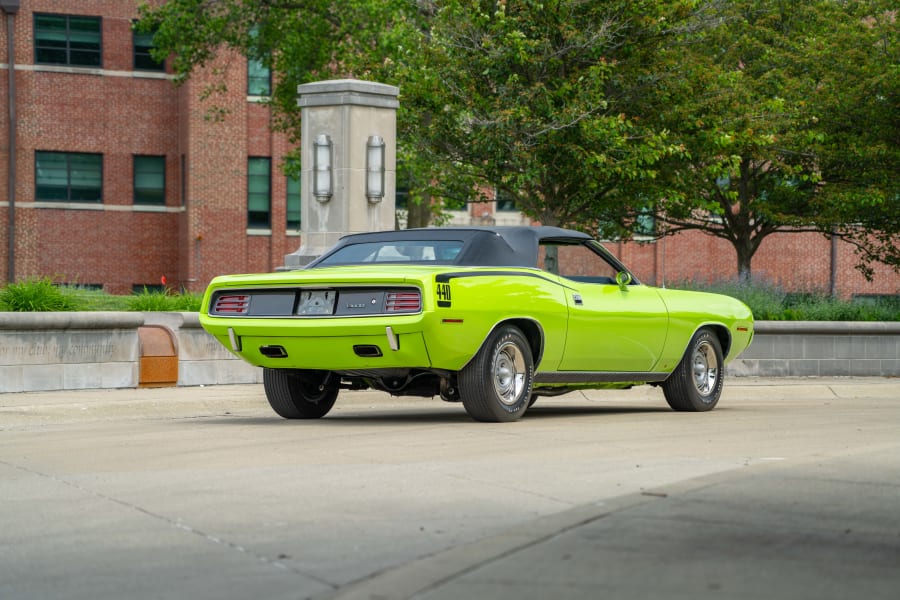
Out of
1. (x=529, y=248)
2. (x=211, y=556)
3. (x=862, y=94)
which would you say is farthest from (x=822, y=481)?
(x=862, y=94)

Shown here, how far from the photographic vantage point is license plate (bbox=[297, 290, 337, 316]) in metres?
10.8

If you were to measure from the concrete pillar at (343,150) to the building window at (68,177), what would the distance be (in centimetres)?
2630

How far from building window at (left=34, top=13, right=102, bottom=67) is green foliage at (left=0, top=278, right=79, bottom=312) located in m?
29.3

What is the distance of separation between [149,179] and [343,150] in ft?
89.1

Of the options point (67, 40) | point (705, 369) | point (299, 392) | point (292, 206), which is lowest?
A: point (299, 392)

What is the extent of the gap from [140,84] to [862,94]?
24872mm

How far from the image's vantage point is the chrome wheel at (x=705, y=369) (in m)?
13.5

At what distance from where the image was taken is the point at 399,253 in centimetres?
1176

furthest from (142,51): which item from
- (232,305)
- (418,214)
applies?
(232,305)

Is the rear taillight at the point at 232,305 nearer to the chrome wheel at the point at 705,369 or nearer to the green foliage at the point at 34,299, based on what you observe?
the chrome wheel at the point at 705,369

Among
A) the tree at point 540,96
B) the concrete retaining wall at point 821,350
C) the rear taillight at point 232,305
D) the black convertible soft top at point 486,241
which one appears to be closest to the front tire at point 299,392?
the rear taillight at point 232,305

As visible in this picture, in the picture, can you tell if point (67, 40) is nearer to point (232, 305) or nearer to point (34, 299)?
point (34, 299)

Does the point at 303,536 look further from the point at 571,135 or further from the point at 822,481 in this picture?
the point at 571,135

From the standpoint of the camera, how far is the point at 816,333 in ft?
63.8
